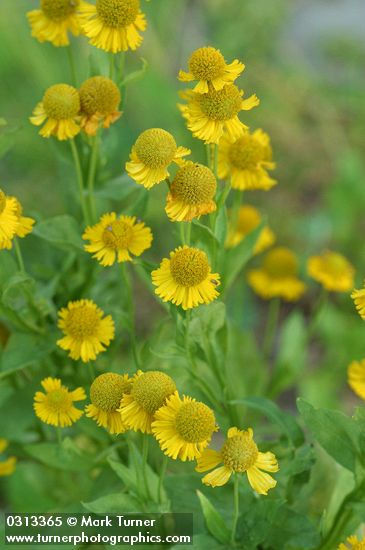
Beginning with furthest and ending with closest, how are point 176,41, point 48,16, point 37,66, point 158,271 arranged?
point 176,41, point 37,66, point 48,16, point 158,271

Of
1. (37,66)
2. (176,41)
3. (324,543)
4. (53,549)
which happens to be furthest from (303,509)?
(176,41)

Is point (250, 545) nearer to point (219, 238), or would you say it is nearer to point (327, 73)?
point (219, 238)

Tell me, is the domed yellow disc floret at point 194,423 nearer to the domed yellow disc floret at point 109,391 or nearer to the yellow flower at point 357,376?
the domed yellow disc floret at point 109,391

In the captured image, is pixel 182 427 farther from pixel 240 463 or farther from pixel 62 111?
pixel 62 111

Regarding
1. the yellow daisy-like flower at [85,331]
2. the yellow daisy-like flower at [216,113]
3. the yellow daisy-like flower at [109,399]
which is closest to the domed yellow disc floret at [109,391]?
the yellow daisy-like flower at [109,399]

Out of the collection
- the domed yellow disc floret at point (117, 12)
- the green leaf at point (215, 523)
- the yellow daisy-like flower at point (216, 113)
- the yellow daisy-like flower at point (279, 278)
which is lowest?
the green leaf at point (215, 523)

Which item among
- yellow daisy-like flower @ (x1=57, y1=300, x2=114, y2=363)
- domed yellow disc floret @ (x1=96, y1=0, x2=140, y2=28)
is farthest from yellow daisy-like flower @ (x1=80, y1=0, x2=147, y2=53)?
yellow daisy-like flower @ (x1=57, y1=300, x2=114, y2=363)

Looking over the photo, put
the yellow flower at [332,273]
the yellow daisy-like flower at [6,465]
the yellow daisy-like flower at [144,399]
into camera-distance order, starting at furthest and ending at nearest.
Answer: the yellow flower at [332,273] < the yellow daisy-like flower at [6,465] < the yellow daisy-like flower at [144,399]
